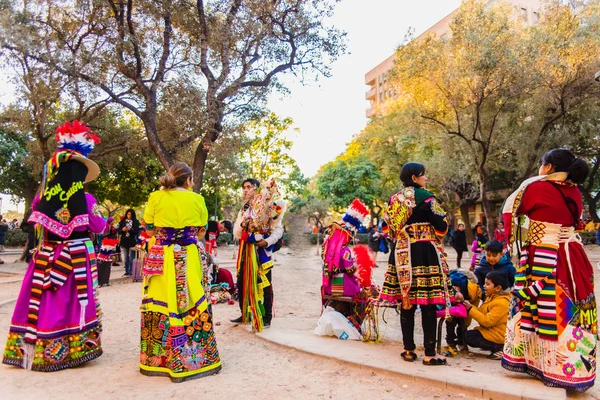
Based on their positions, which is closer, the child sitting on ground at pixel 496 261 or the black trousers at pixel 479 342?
the black trousers at pixel 479 342

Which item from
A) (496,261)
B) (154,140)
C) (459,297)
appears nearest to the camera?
(459,297)

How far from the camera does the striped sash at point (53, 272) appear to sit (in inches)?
178

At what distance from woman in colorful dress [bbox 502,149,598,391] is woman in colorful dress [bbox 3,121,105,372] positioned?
3965mm

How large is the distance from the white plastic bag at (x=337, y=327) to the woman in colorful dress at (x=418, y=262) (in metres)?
1.25

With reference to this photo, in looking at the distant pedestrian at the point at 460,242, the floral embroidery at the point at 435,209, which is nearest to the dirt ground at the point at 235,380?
→ the floral embroidery at the point at 435,209

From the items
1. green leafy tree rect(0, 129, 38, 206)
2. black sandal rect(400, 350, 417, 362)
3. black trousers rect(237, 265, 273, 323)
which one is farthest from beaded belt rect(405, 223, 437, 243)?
green leafy tree rect(0, 129, 38, 206)

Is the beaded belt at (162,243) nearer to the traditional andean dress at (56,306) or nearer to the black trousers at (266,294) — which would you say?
the traditional andean dress at (56,306)

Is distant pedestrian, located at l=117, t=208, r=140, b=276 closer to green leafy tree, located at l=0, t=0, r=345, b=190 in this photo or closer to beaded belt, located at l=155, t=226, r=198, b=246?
green leafy tree, located at l=0, t=0, r=345, b=190

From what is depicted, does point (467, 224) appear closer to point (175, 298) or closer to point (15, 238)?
point (15, 238)

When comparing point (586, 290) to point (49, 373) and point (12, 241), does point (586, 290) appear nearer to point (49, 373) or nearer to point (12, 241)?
point (49, 373)

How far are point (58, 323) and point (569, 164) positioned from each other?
191 inches

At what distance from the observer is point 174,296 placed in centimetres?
435

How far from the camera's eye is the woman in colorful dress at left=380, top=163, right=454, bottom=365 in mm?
4434

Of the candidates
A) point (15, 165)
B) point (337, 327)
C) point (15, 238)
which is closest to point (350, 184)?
point (15, 238)
